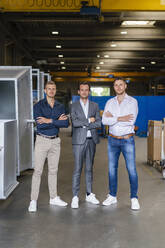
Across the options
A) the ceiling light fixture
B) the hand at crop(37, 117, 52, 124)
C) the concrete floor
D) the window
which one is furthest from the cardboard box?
the window

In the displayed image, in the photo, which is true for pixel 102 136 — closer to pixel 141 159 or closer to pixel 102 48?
pixel 102 48

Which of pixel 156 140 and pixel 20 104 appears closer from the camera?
pixel 20 104

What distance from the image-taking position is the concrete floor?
3.06m

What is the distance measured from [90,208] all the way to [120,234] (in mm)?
891

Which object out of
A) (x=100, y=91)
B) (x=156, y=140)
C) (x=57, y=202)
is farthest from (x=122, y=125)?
(x=100, y=91)

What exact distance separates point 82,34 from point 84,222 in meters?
10.1

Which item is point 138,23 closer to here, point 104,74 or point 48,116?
point 48,116

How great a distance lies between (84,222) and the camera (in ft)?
11.8

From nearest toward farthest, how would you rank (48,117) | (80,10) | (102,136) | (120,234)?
(120,234)
(48,117)
(80,10)
(102,136)

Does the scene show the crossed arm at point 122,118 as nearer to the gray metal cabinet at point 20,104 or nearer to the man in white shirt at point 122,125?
the man in white shirt at point 122,125

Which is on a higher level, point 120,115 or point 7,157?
point 120,115

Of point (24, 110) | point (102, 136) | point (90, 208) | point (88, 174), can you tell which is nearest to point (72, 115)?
point (88, 174)

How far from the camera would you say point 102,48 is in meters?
15.7

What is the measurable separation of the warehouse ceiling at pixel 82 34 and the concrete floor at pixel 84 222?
4.65 metres
